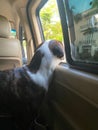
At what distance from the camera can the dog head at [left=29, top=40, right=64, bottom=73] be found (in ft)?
7.30

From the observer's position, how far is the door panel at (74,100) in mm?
1424

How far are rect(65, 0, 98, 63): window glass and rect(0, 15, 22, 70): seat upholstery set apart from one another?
1.22 meters

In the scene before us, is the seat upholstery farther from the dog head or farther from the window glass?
the window glass

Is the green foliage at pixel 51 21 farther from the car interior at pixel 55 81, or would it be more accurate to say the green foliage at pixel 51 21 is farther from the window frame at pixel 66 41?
the window frame at pixel 66 41

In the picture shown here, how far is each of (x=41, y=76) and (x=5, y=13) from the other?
1.64 meters

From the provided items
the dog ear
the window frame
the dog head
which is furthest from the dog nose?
the window frame

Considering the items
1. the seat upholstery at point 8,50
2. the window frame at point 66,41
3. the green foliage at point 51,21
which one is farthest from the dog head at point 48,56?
the seat upholstery at point 8,50

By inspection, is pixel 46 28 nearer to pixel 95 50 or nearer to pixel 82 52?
pixel 82 52

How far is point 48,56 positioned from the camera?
2262mm

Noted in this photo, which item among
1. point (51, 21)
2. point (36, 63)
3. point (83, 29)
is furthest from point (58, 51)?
point (83, 29)

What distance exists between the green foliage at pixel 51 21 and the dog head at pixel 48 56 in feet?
0.45

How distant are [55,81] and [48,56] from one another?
25 centimetres

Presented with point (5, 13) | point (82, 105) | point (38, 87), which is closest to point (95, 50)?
point (82, 105)

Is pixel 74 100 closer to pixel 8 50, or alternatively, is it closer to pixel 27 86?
pixel 27 86
